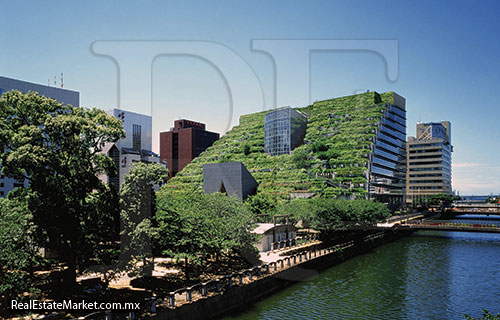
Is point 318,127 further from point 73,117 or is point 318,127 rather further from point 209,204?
point 73,117

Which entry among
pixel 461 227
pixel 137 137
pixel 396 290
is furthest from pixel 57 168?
pixel 137 137

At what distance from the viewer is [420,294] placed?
34594 millimetres

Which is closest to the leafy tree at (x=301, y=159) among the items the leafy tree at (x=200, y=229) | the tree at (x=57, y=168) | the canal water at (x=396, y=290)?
the canal water at (x=396, y=290)

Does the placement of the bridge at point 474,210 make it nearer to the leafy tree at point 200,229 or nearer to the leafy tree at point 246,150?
the leafy tree at point 246,150

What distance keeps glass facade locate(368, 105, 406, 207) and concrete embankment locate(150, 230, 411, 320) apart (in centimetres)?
6659

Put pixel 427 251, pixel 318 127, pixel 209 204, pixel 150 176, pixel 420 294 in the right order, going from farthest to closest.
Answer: pixel 318 127, pixel 427 251, pixel 209 204, pixel 420 294, pixel 150 176

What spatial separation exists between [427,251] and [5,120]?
191ft

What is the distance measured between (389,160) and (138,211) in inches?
4411

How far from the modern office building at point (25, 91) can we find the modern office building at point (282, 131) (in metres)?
58.7

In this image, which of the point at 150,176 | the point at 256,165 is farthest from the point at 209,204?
the point at 256,165

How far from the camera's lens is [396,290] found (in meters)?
35.8

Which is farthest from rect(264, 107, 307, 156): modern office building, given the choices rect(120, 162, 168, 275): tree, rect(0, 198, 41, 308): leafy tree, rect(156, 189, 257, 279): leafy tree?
rect(0, 198, 41, 308): leafy tree

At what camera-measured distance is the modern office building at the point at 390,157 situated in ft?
381

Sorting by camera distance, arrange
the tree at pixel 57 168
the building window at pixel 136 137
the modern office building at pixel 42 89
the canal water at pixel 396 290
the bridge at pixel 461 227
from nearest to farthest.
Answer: the tree at pixel 57 168 → the canal water at pixel 396 290 → the bridge at pixel 461 227 → the modern office building at pixel 42 89 → the building window at pixel 136 137
